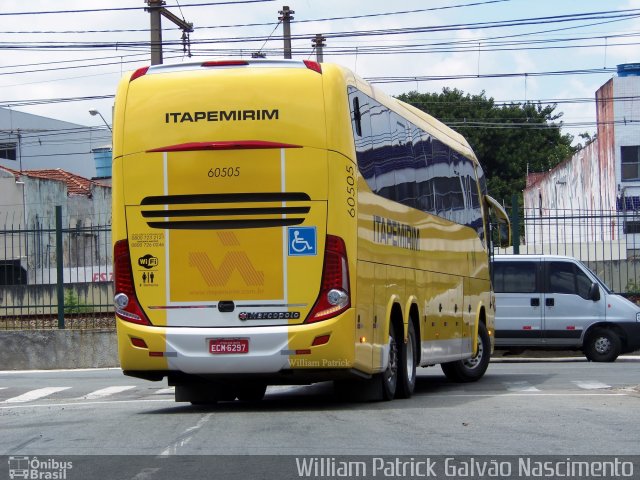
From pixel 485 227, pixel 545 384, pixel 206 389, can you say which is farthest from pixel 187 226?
pixel 485 227

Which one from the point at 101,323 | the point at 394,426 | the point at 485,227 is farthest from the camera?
the point at 101,323

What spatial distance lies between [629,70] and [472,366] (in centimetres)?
4018

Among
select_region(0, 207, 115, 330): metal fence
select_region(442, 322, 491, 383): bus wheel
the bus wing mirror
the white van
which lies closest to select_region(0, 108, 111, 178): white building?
select_region(0, 207, 115, 330): metal fence

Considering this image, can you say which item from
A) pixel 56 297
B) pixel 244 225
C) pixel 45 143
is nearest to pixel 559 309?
pixel 56 297

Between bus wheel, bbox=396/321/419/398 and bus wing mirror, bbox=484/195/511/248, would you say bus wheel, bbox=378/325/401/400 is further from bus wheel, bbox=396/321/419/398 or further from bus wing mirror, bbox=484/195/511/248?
bus wing mirror, bbox=484/195/511/248

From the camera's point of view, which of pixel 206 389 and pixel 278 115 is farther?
pixel 206 389

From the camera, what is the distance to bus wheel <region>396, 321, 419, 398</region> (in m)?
14.8

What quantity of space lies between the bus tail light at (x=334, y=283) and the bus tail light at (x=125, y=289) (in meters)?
Result: 1.84

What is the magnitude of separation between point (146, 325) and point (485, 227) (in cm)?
933

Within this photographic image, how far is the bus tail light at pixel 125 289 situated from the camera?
1306 cm

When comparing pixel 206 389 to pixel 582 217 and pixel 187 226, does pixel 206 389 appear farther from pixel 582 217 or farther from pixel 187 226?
pixel 582 217

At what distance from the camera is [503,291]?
80.3 ft

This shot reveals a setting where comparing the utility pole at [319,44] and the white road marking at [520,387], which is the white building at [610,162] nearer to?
the utility pole at [319,44]

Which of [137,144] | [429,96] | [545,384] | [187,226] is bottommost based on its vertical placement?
[545,384]
